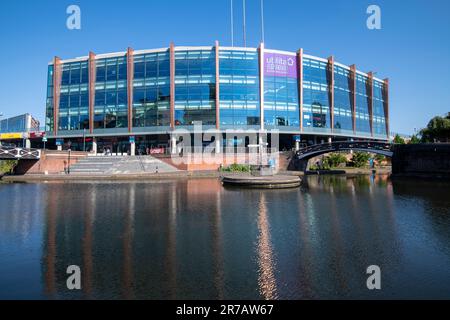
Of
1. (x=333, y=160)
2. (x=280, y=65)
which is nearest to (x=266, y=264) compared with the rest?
(x=333, y=160)

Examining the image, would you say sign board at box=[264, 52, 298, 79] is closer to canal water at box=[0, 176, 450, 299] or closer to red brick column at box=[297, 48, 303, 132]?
red brick column at box=[297, 48, 303, 132]

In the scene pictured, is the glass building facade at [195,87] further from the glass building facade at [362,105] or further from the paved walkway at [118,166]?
the glass building facade at [362,105]

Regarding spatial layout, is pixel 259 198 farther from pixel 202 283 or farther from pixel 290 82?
pixel 290 82

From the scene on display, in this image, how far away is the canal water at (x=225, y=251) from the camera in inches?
424

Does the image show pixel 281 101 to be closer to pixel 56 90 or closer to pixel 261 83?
pixel 261 83

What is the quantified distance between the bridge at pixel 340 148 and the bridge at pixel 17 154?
180 feet

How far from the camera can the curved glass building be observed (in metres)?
75.9

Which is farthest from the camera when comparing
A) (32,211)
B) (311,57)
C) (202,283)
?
(311,57)

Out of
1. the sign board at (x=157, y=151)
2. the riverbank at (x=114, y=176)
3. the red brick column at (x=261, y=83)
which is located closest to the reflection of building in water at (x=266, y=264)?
the riverbank at (x=114, y=176)

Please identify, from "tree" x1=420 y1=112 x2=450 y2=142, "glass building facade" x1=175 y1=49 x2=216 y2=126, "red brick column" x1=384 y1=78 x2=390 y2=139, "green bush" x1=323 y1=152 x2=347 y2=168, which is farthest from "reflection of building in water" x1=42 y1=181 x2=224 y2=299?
"red brick column" x1=384 y1=78 x2=390 y2=139

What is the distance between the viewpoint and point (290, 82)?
8025cm

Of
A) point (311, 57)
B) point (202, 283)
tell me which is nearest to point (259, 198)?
point (202, 283)
